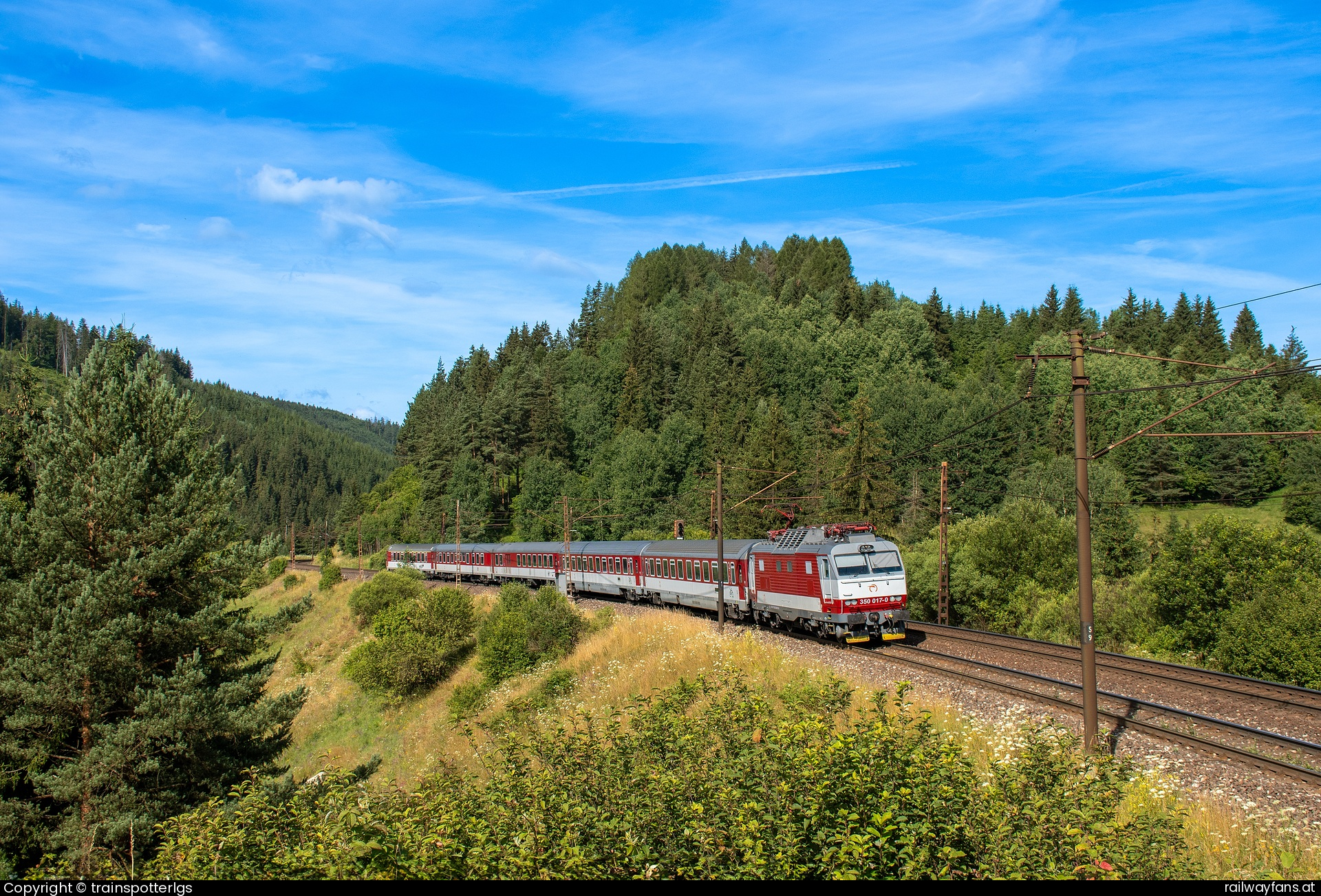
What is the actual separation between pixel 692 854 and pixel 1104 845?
3.29 m

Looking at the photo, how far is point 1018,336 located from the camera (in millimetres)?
109375

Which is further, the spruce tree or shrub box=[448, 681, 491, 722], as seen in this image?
shrub box=[448, 681, 491, 722]

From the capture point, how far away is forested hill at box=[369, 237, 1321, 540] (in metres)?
59.8

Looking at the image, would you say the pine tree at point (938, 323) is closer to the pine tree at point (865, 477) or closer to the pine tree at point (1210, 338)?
the pine tree at point (1210, 338)

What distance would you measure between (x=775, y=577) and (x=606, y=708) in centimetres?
1043

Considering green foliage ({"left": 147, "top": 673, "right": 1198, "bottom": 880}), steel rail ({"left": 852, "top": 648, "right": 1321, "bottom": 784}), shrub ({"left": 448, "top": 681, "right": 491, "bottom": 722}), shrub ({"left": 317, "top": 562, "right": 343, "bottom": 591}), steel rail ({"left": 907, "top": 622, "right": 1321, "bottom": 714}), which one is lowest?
shrub ({"left": 448, "top": 681, "right": 491, "bottom": 722})

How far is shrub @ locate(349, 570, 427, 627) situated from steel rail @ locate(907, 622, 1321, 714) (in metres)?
32.4

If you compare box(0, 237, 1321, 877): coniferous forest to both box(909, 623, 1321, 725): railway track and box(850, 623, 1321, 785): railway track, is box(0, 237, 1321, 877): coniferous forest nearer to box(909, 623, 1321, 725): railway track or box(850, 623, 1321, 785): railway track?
box(909, 623, 1321, 725): railway track

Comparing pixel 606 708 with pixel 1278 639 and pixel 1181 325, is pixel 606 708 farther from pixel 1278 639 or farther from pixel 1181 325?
pixel 1181 325

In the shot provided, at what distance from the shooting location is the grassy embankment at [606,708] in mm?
8367

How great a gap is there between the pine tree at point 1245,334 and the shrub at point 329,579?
108m

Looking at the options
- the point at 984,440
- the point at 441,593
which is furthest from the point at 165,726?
the point at 984,440

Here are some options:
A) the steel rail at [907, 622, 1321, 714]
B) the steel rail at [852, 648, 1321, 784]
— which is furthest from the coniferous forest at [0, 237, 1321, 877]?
the steel rail at [852, 648, 1321, 784]
